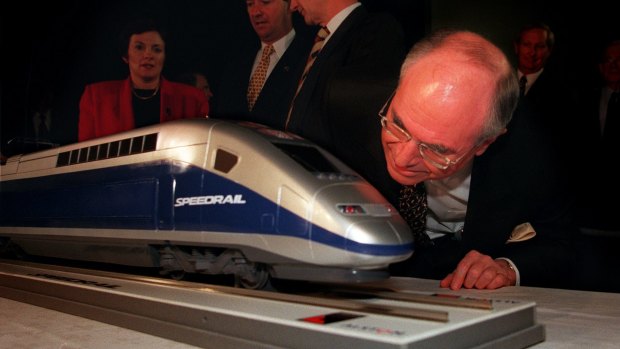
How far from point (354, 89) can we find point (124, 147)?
3.79ft

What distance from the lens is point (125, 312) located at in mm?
1861

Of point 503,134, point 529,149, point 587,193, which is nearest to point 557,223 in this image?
point 587,193

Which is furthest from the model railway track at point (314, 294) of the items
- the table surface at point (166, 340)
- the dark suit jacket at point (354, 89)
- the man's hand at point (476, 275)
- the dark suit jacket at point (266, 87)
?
the dark suit jacket at point (266, 87)

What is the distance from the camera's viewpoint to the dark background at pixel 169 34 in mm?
2857

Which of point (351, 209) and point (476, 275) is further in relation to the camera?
point (476, 275)

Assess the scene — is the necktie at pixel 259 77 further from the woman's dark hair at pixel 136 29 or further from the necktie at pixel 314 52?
the woman's dark hair at pixel 136 29

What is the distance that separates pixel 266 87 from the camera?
10.8 feet

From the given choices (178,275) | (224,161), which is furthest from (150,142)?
(178,275)

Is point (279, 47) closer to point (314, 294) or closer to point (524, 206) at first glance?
point (524, 206)

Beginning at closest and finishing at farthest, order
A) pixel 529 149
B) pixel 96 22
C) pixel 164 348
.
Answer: pixel 164 348, pixel 529 149, pixel 96 22

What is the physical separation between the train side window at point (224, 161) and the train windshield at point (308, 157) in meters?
0.14

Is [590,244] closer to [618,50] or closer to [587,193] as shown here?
[587,193]

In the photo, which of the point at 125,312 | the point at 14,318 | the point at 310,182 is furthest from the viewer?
the point at 14,318

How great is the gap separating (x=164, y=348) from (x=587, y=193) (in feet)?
7.18
